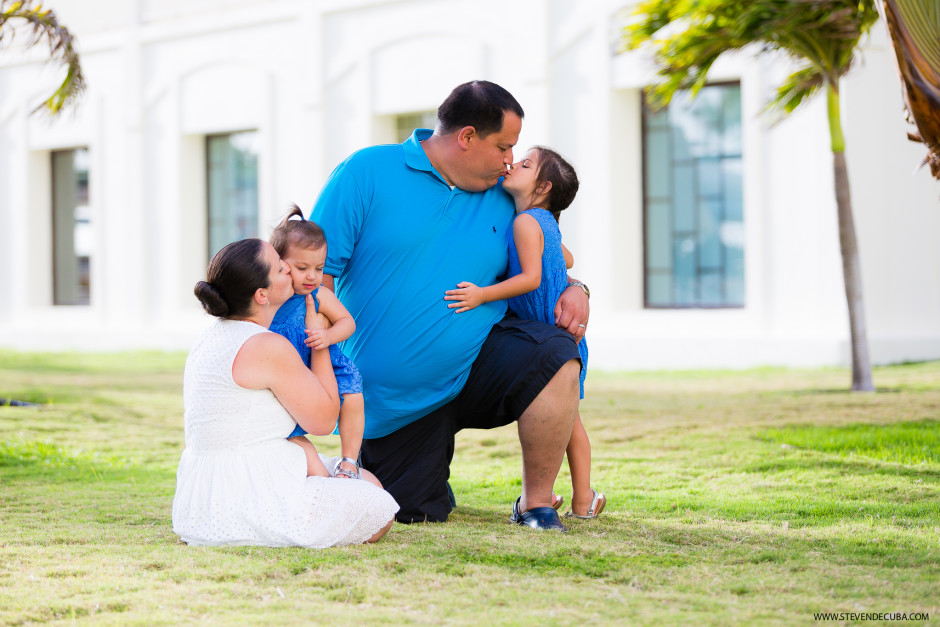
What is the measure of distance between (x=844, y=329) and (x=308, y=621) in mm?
9757

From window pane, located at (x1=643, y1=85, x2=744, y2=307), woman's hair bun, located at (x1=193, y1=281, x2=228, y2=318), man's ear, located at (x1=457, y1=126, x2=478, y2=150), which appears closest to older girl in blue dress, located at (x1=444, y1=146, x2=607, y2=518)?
man's ear, located at (x1=457, y1=126, x2=478, y2=150)

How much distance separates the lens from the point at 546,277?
4.19 metres

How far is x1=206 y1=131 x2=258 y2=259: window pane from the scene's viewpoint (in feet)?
54.4

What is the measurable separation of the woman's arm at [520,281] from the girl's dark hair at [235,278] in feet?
2.68

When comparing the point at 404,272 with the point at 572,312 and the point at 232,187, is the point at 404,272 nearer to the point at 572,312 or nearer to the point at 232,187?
the point at 572,312

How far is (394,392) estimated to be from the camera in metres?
4.05

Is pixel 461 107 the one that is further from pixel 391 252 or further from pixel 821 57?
pixel 821 57

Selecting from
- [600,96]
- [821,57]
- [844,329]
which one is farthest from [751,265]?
[821,57]

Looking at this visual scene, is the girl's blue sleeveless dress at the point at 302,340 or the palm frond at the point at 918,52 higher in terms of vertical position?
the palm frond at the point at 918,52

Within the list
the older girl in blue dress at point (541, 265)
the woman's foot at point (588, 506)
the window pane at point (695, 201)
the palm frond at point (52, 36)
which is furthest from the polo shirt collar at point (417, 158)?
the window pane at point (695, 201)

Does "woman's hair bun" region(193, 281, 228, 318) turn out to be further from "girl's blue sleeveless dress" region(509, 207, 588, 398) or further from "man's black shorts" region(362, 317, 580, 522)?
"girl's blue sleeveless dress" region(509, 207, 588, 398)

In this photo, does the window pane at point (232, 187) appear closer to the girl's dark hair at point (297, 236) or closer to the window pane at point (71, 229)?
the window pane at point (71, 229)

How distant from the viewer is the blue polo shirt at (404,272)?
4008 mm

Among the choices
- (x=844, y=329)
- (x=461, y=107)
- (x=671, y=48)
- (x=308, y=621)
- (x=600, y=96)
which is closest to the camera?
(x=308, y=621)
